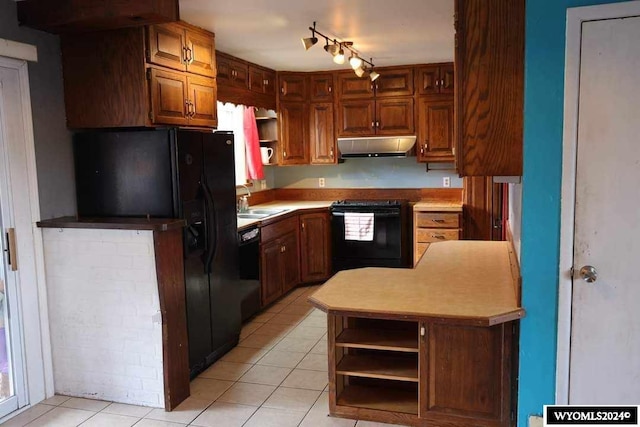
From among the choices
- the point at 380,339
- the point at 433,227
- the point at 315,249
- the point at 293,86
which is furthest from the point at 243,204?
the point at 380,339

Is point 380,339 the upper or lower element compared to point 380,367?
upper

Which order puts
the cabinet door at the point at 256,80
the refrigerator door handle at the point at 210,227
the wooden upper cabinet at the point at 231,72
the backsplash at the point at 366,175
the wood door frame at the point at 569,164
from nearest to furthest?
the wood door frame at the point at 569,164 < the refrigerator door handle at the point at 210,227 < the wooden upper cabinet at the point at 231,72 < the cabinet door at the point at 256,80 < the backsplash at the point at 366,175

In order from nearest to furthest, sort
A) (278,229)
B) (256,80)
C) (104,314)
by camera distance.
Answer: (104,314), (278,229), (256,80)

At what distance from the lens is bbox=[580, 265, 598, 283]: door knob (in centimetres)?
213

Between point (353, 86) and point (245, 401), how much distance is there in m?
3.48

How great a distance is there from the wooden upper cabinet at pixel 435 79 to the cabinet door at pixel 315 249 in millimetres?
1614

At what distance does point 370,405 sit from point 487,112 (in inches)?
59.5

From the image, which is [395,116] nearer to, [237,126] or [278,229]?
[237,126]

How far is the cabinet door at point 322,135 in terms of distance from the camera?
5512 millimetres

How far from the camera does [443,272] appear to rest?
2904 mm

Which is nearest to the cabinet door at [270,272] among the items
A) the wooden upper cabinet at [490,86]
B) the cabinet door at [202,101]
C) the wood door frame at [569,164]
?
the cabinet door at [202,101]

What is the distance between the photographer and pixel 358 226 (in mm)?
5348

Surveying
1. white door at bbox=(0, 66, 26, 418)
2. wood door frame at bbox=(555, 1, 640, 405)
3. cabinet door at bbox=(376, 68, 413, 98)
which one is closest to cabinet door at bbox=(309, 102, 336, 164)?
cabinet door at bbox=(376, 68, 413, 98)

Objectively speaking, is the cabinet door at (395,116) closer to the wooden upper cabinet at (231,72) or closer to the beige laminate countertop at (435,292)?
the wooden upper cabinet at (231,72)
